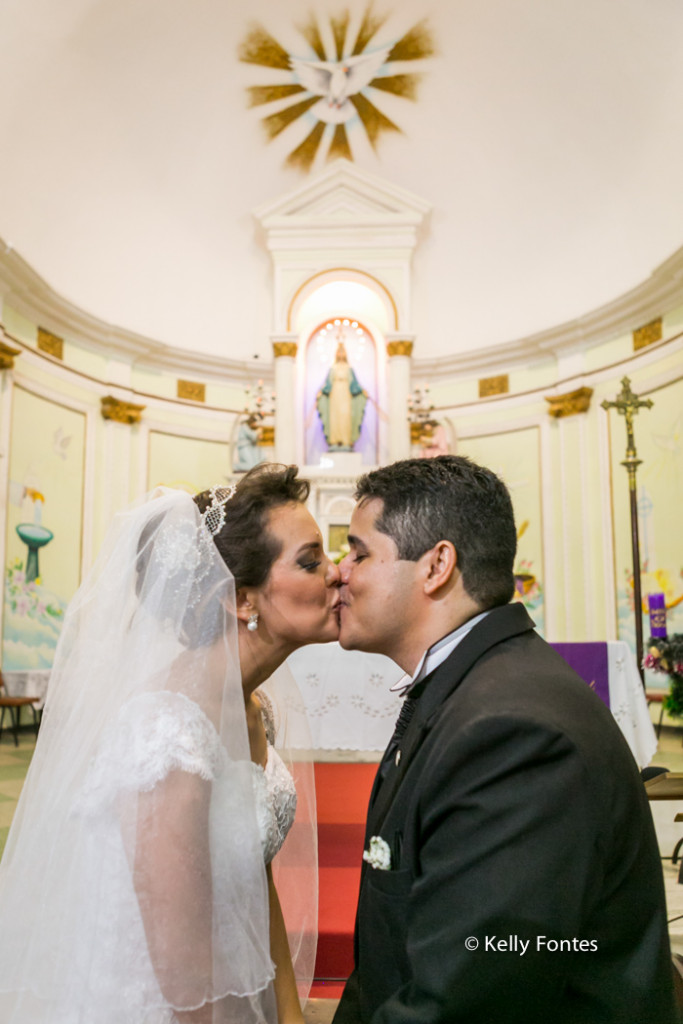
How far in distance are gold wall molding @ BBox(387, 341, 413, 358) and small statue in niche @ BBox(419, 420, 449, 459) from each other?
4.16 feet

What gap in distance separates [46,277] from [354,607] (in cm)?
1088

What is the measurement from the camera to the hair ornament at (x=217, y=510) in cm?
237

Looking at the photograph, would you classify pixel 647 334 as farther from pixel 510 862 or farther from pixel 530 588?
pixel 510 862

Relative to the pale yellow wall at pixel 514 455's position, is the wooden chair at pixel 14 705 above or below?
below

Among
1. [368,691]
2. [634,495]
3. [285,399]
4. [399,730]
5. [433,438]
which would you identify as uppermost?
[285,399]

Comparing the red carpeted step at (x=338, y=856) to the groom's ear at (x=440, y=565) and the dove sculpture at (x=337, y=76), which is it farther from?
the dove sculpture at (x=337, y=76)

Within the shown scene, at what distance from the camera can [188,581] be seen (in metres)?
2.23

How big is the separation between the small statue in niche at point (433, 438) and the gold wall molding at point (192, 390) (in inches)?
152

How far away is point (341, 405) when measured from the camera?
12984mm

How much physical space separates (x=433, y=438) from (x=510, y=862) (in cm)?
1181

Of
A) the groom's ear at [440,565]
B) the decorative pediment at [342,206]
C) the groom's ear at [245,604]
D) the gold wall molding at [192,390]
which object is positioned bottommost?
the groom's ear at [245,604]

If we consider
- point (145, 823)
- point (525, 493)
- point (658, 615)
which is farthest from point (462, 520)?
point (525, 493)

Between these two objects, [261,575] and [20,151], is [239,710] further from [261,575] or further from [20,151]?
[20,151]

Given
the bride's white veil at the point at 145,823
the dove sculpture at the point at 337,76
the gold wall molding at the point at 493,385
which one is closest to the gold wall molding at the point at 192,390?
the gold wall molding at the point at 493,385
